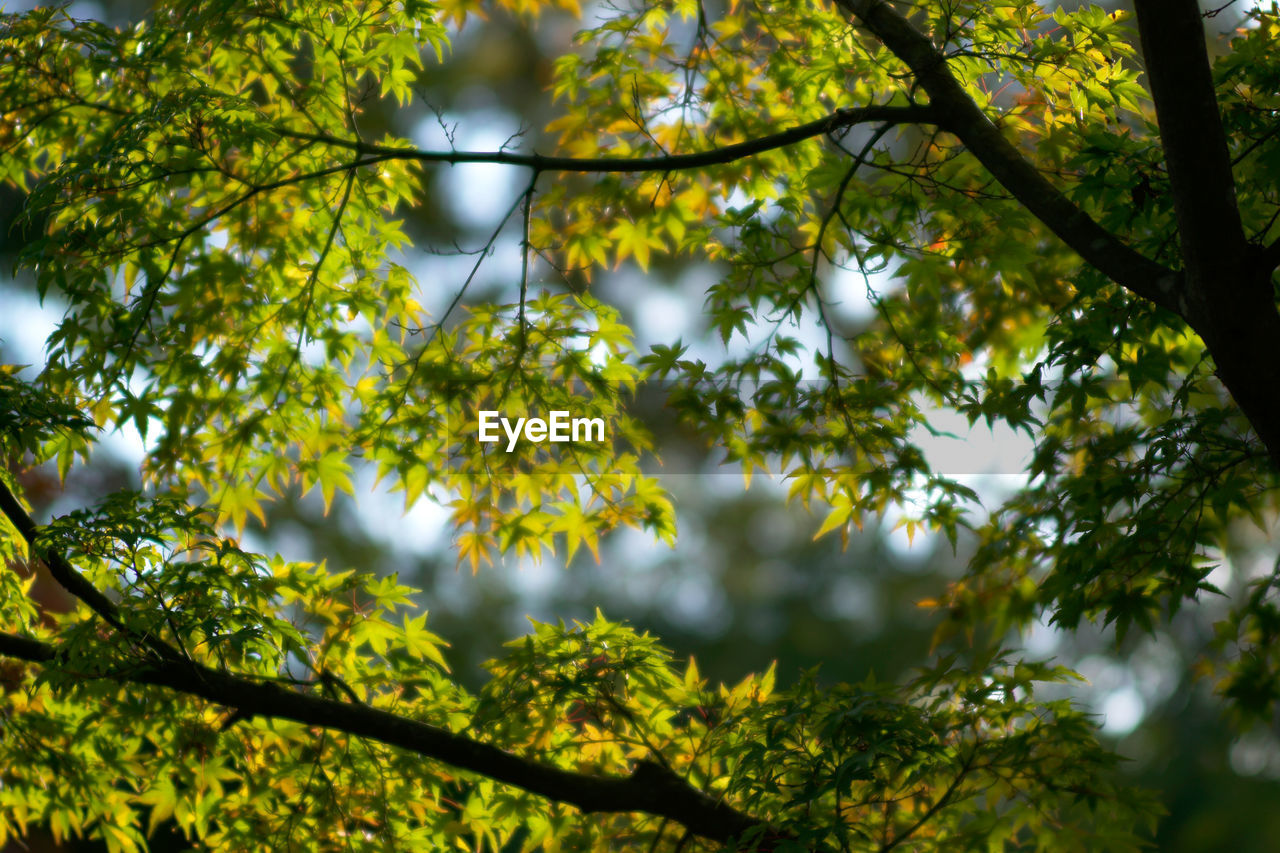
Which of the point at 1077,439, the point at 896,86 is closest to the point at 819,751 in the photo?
the point at 1077,439

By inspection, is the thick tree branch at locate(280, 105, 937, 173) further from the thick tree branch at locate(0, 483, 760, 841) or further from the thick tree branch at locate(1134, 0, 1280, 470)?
the thick tree branch at locate(0, 483, 760, 841)

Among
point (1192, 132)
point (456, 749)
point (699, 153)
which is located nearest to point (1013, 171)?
point (1192, 132)

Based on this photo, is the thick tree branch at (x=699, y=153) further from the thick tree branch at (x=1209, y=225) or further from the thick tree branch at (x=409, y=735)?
the thick tree branch at (x=409, y=735)

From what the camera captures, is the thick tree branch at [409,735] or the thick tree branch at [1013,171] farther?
the thick tree branch at [409,735]

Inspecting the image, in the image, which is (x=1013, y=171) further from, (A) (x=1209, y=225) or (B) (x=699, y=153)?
(B) (x=699, y=153)

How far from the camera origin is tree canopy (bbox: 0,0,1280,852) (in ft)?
6.65

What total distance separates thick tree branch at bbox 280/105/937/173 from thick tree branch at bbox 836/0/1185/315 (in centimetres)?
6

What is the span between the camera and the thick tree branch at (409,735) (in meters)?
2.10

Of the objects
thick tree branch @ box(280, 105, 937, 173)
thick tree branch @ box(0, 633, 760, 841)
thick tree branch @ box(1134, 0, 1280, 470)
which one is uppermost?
thick tree branch @ box(280, 105, 937, 173)

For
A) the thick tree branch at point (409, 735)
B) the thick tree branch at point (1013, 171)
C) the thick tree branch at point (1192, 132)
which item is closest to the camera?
the thick tree branch at point (1192, 132)

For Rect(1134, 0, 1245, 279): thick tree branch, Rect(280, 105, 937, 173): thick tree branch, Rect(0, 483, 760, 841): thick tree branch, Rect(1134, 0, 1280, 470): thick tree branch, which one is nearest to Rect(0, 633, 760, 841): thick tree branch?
Rect(0, 483, 760, 841): thick tree branch

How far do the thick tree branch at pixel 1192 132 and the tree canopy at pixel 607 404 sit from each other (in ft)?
0.08

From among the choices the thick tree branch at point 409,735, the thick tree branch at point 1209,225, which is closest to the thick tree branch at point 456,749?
the thick tree branch at point 409,735

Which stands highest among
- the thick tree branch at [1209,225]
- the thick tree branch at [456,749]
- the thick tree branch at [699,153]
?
the thick tree branch at [699,153]
